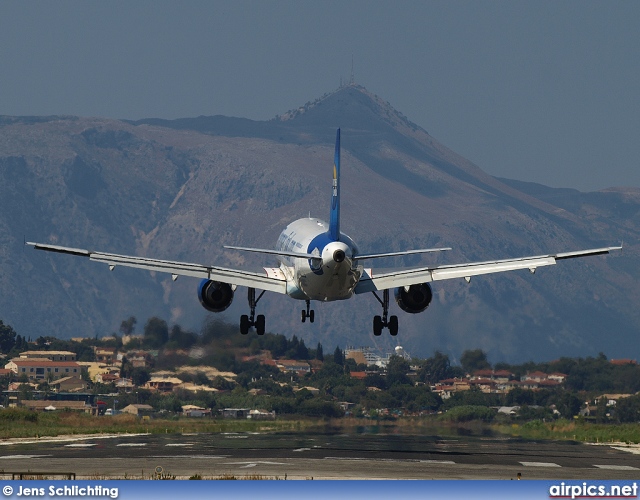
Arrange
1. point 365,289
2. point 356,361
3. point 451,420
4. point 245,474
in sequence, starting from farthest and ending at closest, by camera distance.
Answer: point 356,361, point 451,420, point 365,289, point 245,474

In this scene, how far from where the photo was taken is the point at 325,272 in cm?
7638

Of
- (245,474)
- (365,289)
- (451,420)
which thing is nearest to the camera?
(245,474)

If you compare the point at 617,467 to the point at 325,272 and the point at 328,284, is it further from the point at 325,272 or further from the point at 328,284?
the point at 325,272

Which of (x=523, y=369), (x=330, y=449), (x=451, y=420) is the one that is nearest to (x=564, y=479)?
(x=330, y=449)

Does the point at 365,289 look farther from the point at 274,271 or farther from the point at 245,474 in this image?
the point at 245,474

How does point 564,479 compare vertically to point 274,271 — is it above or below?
below

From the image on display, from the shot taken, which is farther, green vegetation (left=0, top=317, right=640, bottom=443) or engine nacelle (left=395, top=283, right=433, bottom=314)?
green vegetation (left=0, top=317, right=640, bottom=443)

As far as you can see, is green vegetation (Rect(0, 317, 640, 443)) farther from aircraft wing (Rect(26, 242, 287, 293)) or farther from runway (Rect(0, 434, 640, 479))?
aircraft wing (Rect(26, 242, 287, 293))

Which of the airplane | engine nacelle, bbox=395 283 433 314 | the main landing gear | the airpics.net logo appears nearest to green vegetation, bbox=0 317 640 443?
the airplane

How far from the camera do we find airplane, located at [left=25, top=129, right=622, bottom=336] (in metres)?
76.6

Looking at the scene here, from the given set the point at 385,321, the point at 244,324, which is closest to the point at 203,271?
the point at 244,324

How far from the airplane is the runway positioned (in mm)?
8395

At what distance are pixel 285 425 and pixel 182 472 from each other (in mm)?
63857

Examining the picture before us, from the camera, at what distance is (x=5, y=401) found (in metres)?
172
